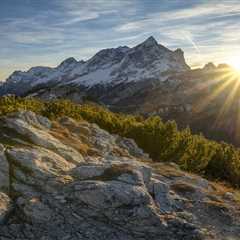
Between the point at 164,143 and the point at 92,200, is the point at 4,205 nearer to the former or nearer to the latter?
the point at 92,200

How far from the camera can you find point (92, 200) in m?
21.3

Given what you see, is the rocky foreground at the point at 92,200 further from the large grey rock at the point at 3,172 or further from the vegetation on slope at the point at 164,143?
the vegetation on slope at the point at 164,143

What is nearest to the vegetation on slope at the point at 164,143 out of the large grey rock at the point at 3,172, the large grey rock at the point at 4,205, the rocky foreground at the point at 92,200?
the rocky foreground at the point at 92,200

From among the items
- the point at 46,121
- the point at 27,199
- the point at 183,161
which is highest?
the point at 46,121

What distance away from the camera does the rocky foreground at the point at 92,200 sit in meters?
19.8

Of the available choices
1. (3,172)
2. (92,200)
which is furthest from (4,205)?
(92,200)

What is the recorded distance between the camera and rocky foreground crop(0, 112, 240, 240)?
64.8ft

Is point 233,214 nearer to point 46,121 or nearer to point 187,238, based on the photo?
point 187,238

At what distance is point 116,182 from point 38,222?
15.1 ft

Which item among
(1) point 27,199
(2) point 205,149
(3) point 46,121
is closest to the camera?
(1) point 27,199

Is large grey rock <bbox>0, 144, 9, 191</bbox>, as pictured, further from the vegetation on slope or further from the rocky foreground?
the vegetation on slope

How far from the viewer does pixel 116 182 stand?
2283 centimetres

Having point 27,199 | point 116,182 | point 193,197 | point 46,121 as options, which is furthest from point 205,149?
point 27,199

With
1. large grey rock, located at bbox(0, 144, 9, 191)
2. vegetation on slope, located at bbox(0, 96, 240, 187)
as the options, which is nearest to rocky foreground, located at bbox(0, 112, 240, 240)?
large grey rock, located at bbox(0, 144, 9, 191)
